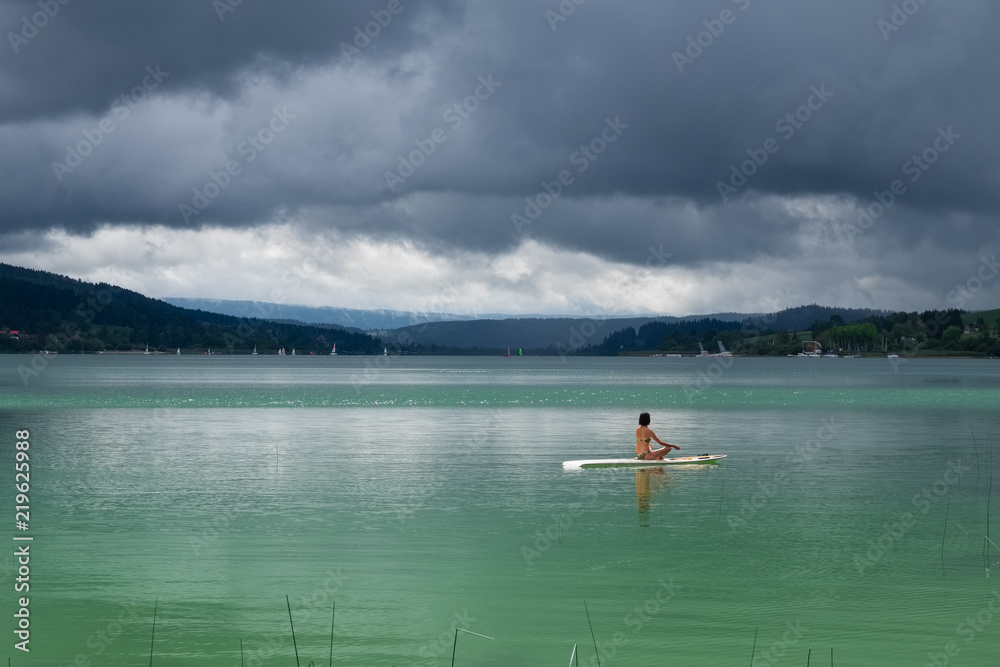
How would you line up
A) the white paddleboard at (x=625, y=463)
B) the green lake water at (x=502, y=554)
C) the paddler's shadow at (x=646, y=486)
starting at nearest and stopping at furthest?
the green lake water at (x=502, y=554) → the paddler's shadow at (x=646, y=486) → the white paddleboard at (x=625, y=463)

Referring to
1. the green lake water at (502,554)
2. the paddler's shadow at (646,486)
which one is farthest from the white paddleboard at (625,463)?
the green lake water at (502,554)

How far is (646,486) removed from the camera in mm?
40250

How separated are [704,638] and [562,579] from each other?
5321 millimetres

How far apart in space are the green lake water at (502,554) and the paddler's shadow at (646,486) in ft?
0.67

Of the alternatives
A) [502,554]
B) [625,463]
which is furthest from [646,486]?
[502,554]

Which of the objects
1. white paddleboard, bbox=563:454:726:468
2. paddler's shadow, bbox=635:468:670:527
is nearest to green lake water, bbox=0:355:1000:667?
paddler's shadow, bbox=635:468:670:527

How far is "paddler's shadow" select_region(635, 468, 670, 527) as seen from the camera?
3372cm

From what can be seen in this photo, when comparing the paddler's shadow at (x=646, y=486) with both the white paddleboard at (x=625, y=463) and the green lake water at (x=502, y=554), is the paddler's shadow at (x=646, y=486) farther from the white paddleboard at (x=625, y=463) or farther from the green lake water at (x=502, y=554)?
the white paddleboard at (x=625, y=463)

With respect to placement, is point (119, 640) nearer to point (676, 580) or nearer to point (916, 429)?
point (676, 580)

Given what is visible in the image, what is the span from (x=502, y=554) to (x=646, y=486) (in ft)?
47.8

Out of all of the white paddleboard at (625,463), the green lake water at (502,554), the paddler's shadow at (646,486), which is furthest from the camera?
the white paddleboard at (625,463)

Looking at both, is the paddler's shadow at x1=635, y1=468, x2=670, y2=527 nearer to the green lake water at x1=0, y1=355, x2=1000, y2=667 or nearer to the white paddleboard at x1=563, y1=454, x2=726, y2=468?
the green lake water at x1=0, y1=355, x2=1000, y2=667

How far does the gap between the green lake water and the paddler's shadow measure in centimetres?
20

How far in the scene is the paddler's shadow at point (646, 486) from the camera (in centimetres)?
3372
